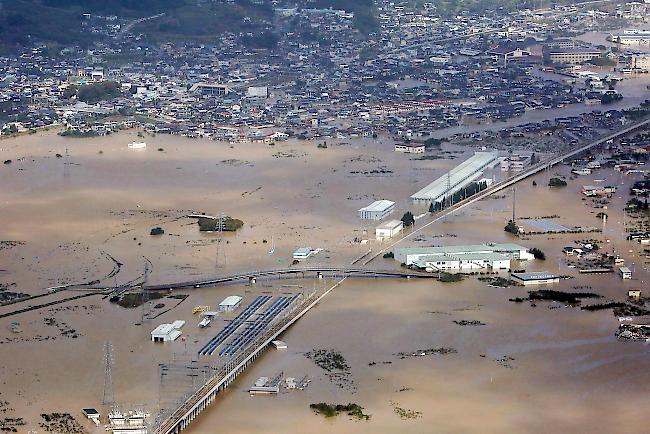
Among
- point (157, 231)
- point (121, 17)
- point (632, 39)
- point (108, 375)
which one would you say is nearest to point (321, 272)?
point (157, 231)

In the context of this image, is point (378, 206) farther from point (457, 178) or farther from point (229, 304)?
point (229, 304)

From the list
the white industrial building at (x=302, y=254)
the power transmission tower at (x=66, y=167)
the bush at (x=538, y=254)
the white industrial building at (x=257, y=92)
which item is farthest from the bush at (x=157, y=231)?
the white industrial building at (x=257, y=92)

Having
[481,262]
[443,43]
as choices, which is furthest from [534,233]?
[443,43]

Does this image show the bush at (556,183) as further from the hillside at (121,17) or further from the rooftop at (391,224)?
the hillside at (121,17)

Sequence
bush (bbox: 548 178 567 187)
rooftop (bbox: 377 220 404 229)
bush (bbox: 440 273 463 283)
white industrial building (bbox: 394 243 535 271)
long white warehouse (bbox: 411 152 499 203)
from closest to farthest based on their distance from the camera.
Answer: bush (bbox: 440 273 463 283) < white industrial building (bbox: 394 243 535 271) < rooftop (bbox: 377 220 404 229) < long white warehouse (bbox: 411 152 499 203) < bush (bbox: 548 178 567 187)

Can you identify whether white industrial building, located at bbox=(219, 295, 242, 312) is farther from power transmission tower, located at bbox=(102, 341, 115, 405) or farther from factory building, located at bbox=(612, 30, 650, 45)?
factory building, located at bbox=(612, 30, 650, 45)

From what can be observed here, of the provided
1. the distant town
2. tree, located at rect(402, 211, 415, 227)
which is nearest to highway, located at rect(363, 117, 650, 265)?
the distant town
